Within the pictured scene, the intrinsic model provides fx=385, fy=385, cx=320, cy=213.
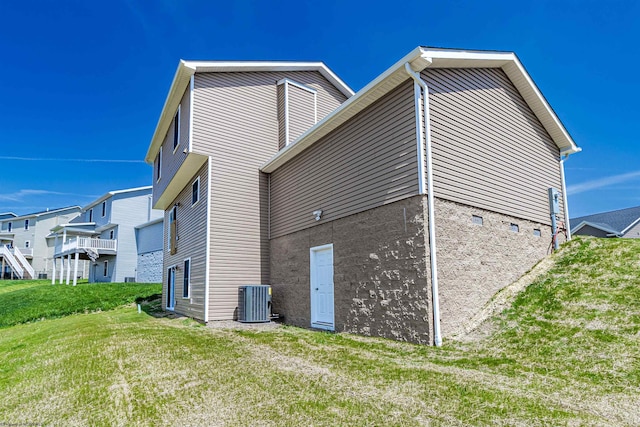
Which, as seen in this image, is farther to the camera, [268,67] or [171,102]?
[171,102]

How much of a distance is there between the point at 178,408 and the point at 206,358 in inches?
90.1

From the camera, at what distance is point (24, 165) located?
48.9 metres

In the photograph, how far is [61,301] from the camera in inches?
668

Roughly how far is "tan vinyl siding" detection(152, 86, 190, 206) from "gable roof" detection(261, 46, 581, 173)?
2.64 m

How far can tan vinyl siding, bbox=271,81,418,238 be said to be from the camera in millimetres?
7301

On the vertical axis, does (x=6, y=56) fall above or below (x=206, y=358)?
above

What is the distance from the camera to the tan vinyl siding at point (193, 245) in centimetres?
1142

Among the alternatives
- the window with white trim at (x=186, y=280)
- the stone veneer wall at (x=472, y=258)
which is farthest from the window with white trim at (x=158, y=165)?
the stone veneer wall at (x=472, y=258)

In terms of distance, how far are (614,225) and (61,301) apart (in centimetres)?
3276

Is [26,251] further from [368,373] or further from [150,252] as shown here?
[368,373]

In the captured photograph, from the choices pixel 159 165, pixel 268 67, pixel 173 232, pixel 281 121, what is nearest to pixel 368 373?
pixel 281 121

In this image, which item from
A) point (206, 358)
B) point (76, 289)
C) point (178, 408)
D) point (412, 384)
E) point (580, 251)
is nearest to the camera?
point (178, 408)

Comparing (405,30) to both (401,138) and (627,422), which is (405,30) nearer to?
(401,138)

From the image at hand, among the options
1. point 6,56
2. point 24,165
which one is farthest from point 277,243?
point 24,165
